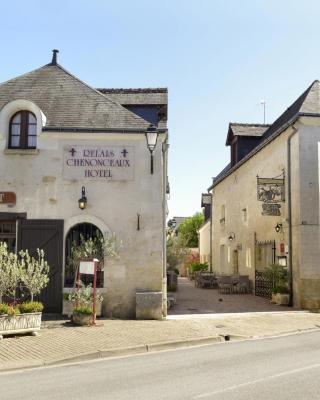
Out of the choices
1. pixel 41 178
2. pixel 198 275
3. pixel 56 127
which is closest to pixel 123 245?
pixel 41 178

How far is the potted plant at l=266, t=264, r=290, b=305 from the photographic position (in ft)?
53.0

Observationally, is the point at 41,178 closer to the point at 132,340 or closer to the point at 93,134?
the point at 93,134

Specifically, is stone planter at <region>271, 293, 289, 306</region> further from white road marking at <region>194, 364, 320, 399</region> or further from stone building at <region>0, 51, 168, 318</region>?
white road marking at <region>194, 364, 320, 399</region>

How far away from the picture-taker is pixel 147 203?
1285cm

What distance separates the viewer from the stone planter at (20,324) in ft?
32.2

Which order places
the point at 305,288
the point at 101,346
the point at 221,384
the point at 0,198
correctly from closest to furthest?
the point at 221,384, the point at 101,346, the point at 0,198, the point at 305,288

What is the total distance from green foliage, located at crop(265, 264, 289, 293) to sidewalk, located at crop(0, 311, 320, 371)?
2.51 meters

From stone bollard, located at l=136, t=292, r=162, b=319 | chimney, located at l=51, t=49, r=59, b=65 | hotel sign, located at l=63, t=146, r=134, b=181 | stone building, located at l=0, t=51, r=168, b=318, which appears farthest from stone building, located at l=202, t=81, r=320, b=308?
chimney, located at l=51, t=49, r=59, b=65

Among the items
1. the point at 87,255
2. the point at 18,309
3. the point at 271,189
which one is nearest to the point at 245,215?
the point at 271,189

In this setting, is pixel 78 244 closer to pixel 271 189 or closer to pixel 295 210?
pixel 295 210

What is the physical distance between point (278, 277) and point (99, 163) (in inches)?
321

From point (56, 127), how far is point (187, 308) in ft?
23.2

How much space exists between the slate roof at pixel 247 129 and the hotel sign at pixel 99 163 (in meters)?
12.1

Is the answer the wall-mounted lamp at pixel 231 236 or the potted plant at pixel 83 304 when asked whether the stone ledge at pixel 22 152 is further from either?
the wall-mounted lamp at pixel 231 236
